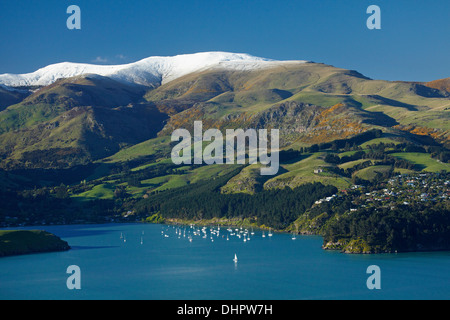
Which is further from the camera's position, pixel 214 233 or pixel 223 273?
pixel 214 233

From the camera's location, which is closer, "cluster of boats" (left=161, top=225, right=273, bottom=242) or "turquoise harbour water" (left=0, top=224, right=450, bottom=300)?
"turquoise harbour water" (left=0, top=224, right=450, bottom=300)

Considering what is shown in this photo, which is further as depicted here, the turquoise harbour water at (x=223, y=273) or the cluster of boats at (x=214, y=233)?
the cluster of boats at (x=214, y=233)

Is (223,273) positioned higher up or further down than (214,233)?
further down

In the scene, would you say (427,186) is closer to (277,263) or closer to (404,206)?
(404,206)

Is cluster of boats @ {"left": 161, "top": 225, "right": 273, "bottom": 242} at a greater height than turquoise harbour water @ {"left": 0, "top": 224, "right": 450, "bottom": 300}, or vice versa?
cluster of boats @ {"left": 161, "top": 225, "right": 273, "bottom": 242}

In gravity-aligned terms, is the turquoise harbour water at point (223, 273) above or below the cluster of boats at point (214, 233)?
below
